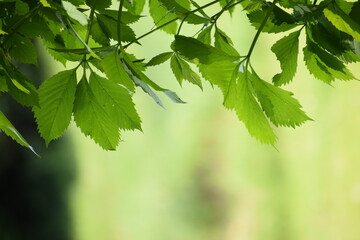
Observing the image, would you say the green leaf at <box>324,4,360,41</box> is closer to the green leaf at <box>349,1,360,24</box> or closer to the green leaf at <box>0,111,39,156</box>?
the green leaf at <box>349,1,360,24</box>

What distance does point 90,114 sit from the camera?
0.23m

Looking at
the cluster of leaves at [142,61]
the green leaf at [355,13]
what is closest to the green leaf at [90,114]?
the cluster of leaves at [142,61]

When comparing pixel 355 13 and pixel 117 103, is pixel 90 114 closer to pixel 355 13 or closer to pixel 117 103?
pixel 117 103

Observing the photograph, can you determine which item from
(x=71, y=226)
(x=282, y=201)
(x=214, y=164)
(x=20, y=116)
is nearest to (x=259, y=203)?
(x=282, y=201)

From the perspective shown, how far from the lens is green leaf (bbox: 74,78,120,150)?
0.23 m

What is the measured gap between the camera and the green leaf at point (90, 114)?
9.1 inches

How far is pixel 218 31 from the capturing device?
0.25 meters

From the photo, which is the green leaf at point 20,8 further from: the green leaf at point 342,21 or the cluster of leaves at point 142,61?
the green leaf at point 342,21

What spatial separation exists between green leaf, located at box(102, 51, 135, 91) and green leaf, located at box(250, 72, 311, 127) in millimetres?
54

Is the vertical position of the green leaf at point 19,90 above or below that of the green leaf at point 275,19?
below

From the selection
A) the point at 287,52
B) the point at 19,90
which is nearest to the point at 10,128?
the point at 19,90

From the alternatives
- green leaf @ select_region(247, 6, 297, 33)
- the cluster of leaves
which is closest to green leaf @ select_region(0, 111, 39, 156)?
the cluster of leaves

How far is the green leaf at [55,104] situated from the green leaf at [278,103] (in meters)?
0.08

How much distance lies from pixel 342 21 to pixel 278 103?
0.15ft
